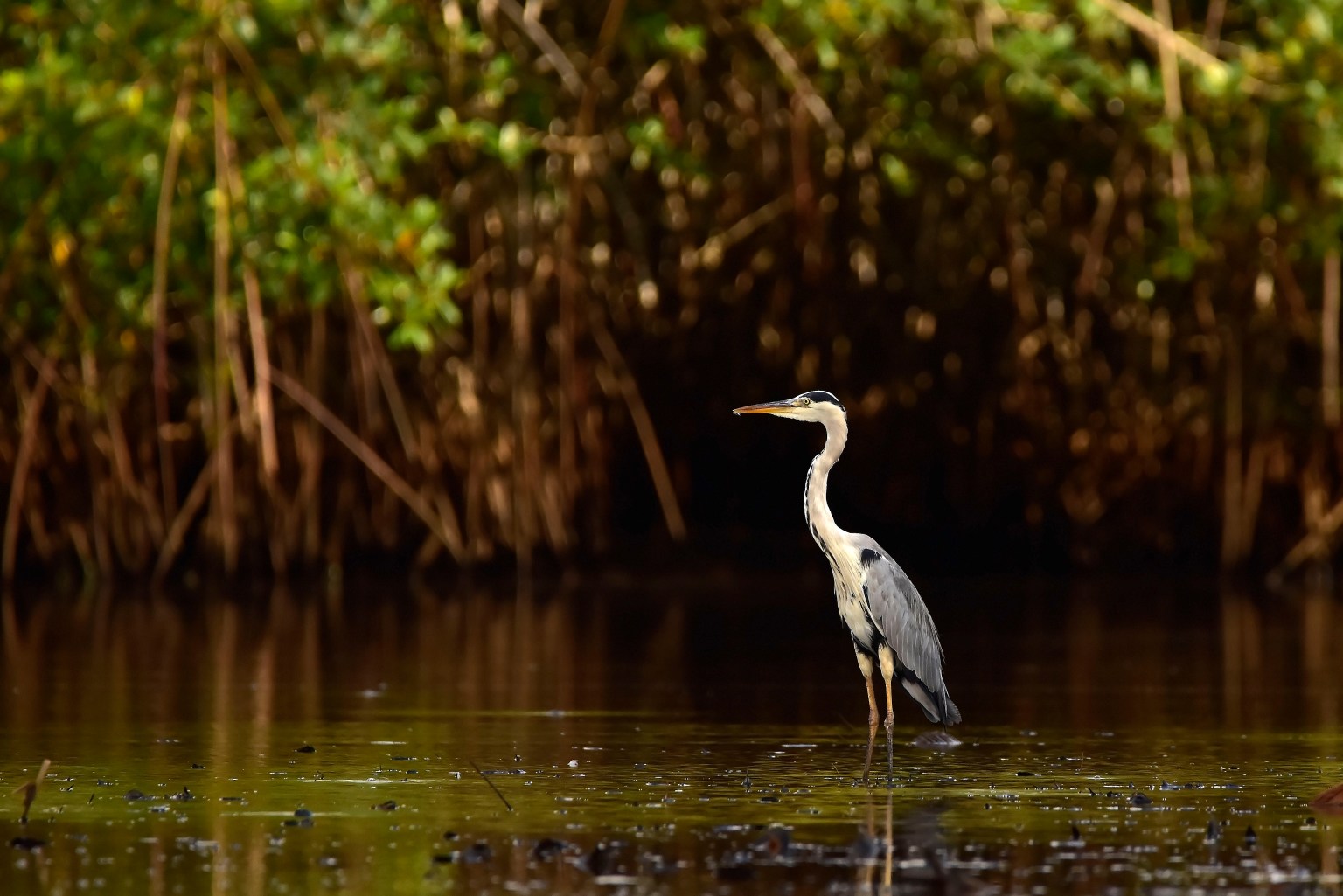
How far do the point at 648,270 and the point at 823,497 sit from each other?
31.1 feet

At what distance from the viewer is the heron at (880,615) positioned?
8281 mm

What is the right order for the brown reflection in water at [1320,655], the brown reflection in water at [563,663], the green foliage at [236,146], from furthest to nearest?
the green foliage at [236,146] → the brown reflection in water at [1320,655] → the brown reflection in water at [563,663]

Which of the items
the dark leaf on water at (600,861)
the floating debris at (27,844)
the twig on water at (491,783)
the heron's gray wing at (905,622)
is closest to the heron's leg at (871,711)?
the heron's gray wing at (905,622)

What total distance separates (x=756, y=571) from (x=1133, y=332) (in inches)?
120

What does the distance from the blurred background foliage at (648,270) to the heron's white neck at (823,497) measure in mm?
6325

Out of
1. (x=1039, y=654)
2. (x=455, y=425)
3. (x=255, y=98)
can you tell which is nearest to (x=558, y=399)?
(x=455, y=425)

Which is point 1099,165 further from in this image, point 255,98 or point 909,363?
point 255,98

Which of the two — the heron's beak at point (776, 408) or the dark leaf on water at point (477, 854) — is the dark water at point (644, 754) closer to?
the dark leaf on water at point (477, 854)

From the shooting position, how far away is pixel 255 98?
15516mm

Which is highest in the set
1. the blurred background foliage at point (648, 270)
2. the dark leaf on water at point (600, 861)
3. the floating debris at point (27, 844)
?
the blurred background foliage at point (648, 270)

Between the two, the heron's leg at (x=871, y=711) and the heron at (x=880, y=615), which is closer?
the heron's leg at (x=871, y=711)

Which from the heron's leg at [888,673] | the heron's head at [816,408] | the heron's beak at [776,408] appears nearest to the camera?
the heron's leg at [888,673]

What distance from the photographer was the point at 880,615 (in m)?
8.27

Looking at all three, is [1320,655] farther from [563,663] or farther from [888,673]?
[888,673]
